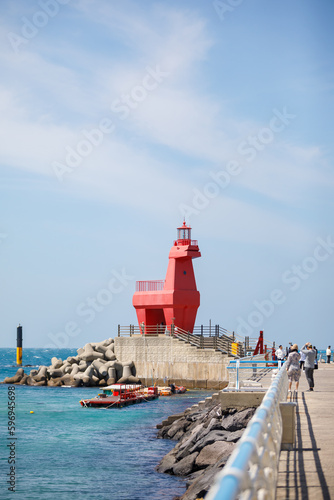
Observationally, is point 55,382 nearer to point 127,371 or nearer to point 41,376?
point 41,376

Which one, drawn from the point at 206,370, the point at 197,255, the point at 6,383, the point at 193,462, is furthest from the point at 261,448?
the point at 6,383

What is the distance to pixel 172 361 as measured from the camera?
139 ft

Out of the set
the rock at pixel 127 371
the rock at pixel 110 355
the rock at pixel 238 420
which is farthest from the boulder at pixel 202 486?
the rock at pixel 110 355

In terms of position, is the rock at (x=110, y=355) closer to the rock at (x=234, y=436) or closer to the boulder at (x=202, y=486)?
the rock at (x=234, y=436)

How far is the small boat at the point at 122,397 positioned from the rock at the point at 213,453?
1797 centimetres

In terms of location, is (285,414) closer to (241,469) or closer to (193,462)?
(241,469)

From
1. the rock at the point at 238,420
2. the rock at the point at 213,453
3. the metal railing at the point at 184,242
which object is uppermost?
the metal railing at the point at 184,242

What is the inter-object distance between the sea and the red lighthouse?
6.96 m

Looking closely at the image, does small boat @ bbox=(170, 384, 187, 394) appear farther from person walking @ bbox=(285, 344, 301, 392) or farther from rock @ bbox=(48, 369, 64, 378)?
person walking @ bbox=(285, 344, 301, 392)

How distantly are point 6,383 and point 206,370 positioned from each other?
20.9 metres

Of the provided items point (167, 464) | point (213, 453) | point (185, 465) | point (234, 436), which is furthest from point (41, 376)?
point (234, 436)

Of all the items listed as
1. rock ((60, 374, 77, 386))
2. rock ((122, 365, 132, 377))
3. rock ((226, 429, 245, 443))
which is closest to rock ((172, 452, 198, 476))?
rock ((226, 429, 245, 443))

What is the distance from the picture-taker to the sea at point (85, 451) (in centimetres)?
1733

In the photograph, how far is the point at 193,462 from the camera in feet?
56.5
